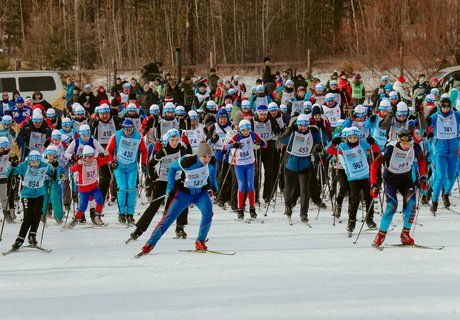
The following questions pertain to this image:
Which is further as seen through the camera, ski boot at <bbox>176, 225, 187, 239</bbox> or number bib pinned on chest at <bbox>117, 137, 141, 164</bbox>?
number bib pinned on chest at <bbox>117, 137, 141, 164</bbox>

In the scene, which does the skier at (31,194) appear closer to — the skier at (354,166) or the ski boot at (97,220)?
the ski boot at (97,220)

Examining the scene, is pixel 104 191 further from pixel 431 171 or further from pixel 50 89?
pixel 50 89

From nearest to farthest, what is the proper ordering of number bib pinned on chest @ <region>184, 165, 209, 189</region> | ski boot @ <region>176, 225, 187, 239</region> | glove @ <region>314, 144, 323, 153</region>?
number bib pinned on chest @ <region>184, 165, 209, 189</region>
ski boot @ <region>176, 225, 187, 239</region>
glove @ <region>314, 144, 323, 153</region>

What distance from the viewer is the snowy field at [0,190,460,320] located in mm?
8273

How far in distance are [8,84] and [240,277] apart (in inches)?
756

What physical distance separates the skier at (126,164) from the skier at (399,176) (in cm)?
402

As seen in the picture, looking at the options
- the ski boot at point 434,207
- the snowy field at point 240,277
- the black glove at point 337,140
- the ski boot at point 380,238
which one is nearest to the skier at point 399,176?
the ski boot at point 380,238

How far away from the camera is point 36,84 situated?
89.7 ft

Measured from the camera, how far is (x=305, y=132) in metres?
13.7

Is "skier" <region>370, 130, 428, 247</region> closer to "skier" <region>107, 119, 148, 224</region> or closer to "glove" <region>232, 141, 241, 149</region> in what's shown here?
"glove" <region>232, 141, 241, 149</region>

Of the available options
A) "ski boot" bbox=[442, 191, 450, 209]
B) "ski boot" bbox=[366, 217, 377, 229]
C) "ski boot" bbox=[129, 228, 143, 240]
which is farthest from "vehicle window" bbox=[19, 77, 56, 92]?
"ski boot" bbox=[366, 217, 377, 229]

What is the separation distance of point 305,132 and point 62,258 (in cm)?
443

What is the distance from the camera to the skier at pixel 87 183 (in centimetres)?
1366

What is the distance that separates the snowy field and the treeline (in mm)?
24729
